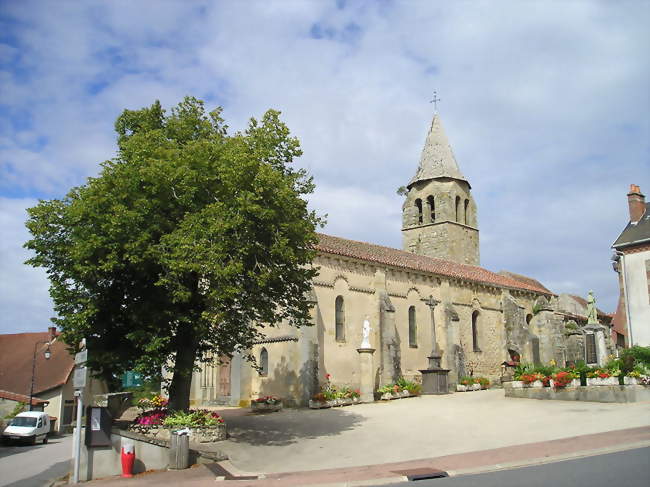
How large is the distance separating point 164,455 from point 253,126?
909cm

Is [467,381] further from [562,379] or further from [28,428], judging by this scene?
[28,428]

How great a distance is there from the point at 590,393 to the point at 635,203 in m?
16.0

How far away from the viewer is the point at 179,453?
43.9 feet

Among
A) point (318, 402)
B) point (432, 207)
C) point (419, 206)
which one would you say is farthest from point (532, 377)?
point (419, 206)

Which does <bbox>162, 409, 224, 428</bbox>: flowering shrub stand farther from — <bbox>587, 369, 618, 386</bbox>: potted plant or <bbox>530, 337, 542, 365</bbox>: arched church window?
<bbox>530, 337, 542, 365</bbox>: arched church window

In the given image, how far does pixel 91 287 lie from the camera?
15.1 m

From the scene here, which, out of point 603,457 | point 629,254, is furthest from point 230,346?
point 629,254

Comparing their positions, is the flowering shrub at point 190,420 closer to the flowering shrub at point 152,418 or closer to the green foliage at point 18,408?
the flowering shrub at point 152,418

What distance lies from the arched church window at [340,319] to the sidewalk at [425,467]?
1412cm

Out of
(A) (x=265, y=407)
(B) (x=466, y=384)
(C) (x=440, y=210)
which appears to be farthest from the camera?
(C) (x=440, y=210)

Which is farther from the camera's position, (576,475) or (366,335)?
(366,335)

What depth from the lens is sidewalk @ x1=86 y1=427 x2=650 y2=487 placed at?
1089 centimetres

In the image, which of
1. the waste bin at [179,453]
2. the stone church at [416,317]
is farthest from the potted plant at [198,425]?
the stone church at [416,317]

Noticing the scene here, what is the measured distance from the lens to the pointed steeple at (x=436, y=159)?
139 feet
